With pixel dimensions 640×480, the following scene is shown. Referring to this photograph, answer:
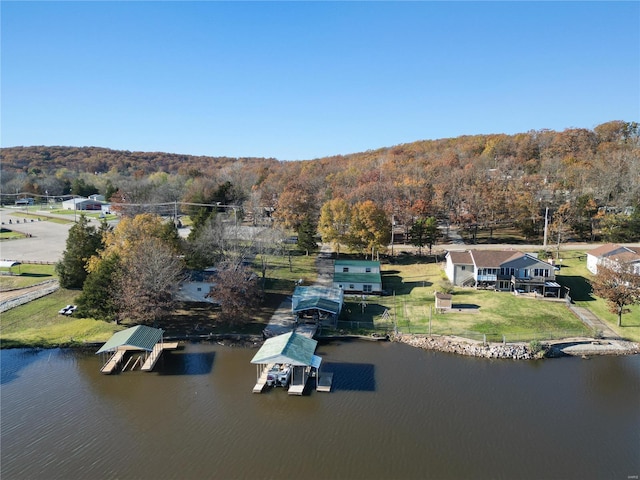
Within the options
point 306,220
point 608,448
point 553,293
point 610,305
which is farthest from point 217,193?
point 608,448

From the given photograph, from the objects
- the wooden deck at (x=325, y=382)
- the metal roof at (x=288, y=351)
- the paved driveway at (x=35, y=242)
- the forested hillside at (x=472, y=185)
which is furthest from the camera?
the forested hillside at (x=472, y=185)

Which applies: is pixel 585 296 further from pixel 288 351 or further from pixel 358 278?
pixel 288 351

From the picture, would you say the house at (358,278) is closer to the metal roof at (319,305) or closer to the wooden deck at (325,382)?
the metal roof at (319,305)

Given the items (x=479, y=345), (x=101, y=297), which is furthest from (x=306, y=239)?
(x=479, y=345)

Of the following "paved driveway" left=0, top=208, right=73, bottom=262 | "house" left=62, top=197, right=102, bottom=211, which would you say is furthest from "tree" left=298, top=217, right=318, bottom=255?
"house" left=62, top=197, right=102, bottom=211

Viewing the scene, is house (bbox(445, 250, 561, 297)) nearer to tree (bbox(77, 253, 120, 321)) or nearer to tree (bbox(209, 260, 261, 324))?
tree (bbox(209, 260, 261, 324))

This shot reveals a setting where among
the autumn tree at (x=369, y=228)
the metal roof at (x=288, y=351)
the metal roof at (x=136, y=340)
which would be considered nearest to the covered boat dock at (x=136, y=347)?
the metal roof at (x=136, y=340)
